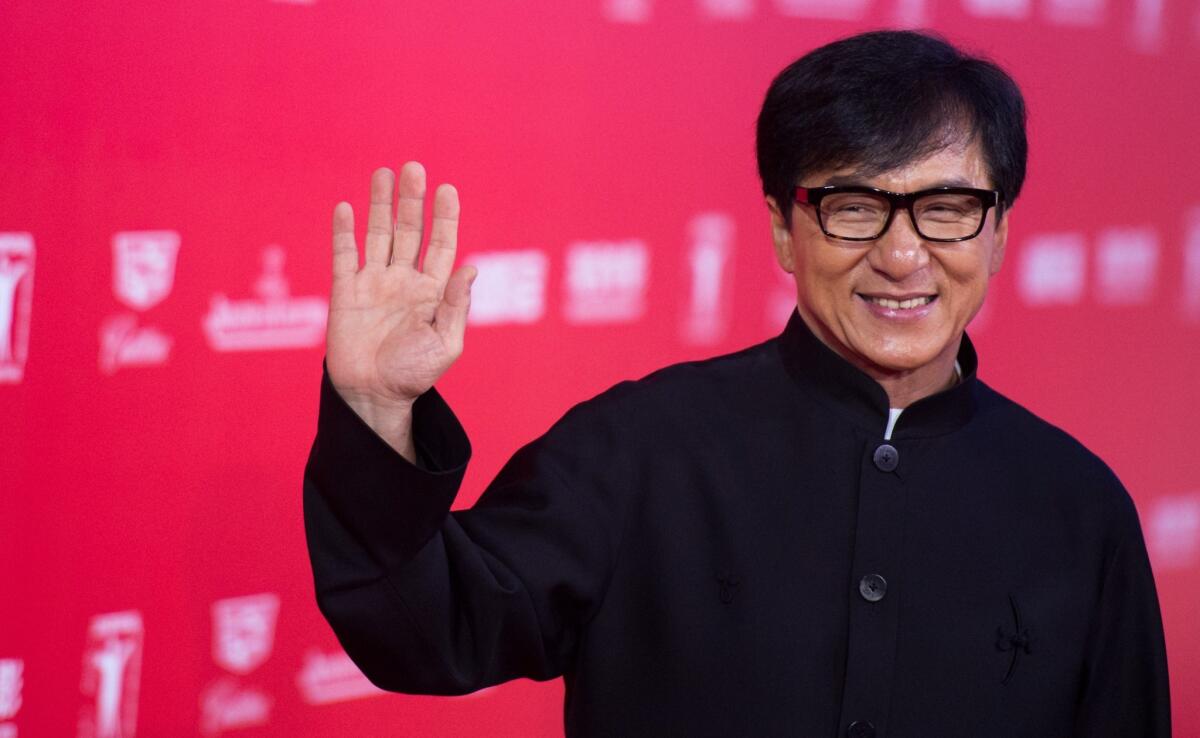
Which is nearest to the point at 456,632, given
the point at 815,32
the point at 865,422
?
the point at 865,422

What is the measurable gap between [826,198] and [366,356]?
0.51m

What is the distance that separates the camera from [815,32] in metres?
2.57

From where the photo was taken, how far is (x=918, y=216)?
1.47 meters

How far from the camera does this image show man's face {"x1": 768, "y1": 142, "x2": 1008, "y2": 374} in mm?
1455

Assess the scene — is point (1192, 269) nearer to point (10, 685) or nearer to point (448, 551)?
point (448, 551)

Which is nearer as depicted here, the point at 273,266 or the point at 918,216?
the point at 918,216

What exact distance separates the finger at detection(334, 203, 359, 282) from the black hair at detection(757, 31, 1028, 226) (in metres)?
0.48

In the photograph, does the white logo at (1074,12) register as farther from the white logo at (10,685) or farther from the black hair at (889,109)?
the white logo at (10,685)

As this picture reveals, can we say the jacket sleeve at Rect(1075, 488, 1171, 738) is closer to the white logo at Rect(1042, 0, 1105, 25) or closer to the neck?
the neck

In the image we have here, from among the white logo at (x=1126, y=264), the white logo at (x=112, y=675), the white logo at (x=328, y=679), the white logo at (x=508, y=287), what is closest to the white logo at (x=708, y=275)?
the white logo at (x=508, y=287)

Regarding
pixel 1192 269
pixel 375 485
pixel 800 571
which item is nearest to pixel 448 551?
pixel 375 485

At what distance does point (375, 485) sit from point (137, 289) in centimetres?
98

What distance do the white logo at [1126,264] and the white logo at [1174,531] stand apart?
0.45 metres

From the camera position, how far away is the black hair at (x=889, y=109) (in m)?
1.45
